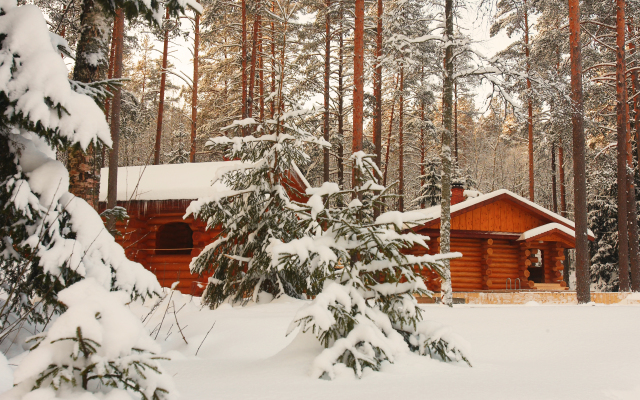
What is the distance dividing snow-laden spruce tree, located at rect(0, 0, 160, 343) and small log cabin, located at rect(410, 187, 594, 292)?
13631 mm

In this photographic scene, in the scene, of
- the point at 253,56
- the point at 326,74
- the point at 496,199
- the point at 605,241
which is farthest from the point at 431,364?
the point at 605,241

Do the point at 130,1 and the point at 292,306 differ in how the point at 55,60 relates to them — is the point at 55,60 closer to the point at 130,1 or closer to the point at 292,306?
the point at 130,1

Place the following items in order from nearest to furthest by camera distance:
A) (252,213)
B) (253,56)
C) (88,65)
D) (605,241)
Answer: (88,65), (252,213), (253,56), (605,241)

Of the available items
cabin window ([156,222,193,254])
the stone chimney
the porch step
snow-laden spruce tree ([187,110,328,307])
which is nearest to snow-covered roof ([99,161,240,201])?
cabin window ([156,222,193,254])

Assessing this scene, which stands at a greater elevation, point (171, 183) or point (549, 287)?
point (171, 183)

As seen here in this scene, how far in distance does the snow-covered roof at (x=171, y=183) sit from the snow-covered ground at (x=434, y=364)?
6.25 m

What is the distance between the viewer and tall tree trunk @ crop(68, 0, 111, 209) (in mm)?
4297

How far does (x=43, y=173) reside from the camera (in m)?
3.10

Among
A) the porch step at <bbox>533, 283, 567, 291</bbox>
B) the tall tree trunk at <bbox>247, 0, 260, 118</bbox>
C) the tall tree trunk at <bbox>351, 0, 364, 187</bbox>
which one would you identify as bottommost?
the porch step at <bbox>533, 283, 567, 291</bbox>

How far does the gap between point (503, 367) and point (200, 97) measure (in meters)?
28.3

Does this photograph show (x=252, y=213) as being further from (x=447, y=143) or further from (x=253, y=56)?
(x=253, y=56)

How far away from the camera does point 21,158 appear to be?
3.12 m

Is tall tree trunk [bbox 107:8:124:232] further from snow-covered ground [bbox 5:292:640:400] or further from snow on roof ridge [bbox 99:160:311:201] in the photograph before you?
snow-covered ground [bbox 5:292:640:400]

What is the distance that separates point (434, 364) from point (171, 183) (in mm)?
10934
